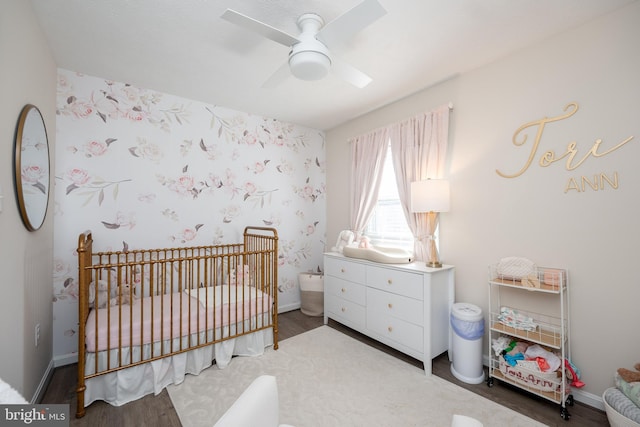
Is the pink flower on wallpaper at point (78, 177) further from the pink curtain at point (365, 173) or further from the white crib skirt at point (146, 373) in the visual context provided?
the pink curtain at point (365, 173)

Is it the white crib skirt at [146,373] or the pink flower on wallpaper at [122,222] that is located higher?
the pink flower on wallpaper at [122,222]

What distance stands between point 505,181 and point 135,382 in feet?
10.0

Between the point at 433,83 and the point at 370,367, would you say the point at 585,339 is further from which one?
the point at 433,83

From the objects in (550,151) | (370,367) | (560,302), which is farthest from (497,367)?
(550,151)

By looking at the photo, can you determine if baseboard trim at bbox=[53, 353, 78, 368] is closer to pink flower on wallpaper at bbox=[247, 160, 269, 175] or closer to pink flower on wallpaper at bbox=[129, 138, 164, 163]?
pink flower on wallpaper at bbox=[129, 138, 164, 163]

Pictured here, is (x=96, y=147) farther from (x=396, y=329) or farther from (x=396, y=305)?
(x=396, y=329)

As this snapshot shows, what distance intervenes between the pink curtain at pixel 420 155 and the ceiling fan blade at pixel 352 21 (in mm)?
1353

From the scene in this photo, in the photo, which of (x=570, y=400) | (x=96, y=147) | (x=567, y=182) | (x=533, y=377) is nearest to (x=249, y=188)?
(x=96, y=147)

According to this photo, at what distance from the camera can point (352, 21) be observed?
1.41 m

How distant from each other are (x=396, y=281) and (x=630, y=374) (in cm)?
138

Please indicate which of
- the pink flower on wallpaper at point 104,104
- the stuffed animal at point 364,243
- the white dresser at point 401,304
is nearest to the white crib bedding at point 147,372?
the white dresser at point 401,304

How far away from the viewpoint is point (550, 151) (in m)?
1.96

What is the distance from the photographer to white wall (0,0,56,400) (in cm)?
134

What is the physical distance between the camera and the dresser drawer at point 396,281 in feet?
7.30
